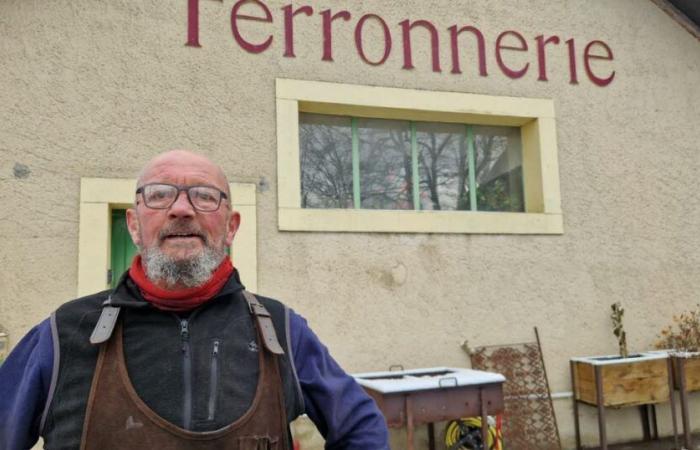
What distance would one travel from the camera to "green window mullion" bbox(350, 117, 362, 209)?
17.5 feet

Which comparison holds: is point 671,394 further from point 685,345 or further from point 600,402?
point 600,402

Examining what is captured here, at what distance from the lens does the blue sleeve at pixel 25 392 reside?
1472 millimetres

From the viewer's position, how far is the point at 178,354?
1554 mm

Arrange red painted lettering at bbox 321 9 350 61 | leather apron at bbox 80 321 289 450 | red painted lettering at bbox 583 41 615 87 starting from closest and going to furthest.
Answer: leather apron at bbox 80 321 289 450, red painted lettering at bbox 321 9 350 61, red painted lettering at bbox 583 41 615 87

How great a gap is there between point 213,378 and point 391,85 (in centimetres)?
418

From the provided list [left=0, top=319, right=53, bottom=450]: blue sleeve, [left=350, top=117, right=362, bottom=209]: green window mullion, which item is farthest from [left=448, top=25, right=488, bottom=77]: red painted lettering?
[left=0, top=319, right=53, bottom=450]: blue sleeve

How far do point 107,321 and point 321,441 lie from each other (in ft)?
11.4

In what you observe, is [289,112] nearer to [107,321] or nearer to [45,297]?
[45,297]

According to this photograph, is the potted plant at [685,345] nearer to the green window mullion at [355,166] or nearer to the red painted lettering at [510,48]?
the red painted lettering at [510,48]

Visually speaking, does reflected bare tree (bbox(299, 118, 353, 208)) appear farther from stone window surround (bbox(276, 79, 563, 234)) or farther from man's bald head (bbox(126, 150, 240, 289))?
man's bald head (bbox(126, 150, 240, 289))

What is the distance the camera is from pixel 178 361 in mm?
1544

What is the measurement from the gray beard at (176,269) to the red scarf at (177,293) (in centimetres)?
2

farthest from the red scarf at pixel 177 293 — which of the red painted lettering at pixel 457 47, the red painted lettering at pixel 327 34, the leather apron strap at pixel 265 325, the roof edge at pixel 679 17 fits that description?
the roof edge at pixel 679 17

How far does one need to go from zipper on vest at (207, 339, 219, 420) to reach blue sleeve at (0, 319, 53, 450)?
413 millimetres
